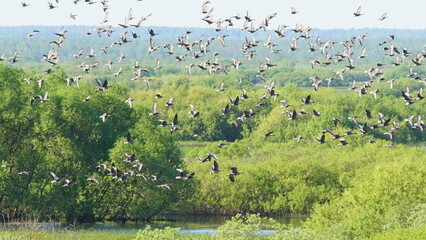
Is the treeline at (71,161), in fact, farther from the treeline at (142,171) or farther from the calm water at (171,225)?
the calm water at (171,225)

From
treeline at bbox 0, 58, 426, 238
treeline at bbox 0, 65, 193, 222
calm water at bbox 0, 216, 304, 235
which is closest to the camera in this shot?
treeline at bbox 0, 58, 426, 238

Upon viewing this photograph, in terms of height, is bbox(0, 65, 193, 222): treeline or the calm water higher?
bbox(0, 65, 193, 222): treeline

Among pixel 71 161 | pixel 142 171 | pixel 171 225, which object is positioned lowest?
pixel 171 225

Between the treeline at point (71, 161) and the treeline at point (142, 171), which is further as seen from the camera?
the treeline at point (71, 161)

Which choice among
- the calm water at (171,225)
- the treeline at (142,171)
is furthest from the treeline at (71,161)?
the calm water at (171,225)

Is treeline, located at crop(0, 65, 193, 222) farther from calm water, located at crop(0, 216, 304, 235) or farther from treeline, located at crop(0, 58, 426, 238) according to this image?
calm water, located at crop(0, 216, 304, 235)

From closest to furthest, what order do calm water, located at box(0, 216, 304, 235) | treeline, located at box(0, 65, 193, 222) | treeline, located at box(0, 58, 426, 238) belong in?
treeline, located at box(0, 58, 426, 238) < calm water, located at box(0, 216, 304, 235) < treeline, located at box(0, 65, 193, 222)

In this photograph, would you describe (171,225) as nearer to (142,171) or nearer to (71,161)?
(142,171)

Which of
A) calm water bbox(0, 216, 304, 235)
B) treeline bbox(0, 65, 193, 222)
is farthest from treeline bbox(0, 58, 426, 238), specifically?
calm water bbox(0, 216, 304, 235)

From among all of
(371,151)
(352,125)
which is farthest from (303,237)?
(352,125)

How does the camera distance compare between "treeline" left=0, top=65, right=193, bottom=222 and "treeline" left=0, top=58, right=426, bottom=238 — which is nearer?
"treeline" left=0, top=58, right=426, bottom=238

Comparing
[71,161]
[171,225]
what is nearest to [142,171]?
[171,225]

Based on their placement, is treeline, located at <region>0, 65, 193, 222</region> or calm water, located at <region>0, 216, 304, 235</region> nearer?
calm water, located at <region>0, 216, 304, 235</region>

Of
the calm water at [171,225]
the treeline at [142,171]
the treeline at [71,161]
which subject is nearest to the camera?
the treeline at [142,171]
